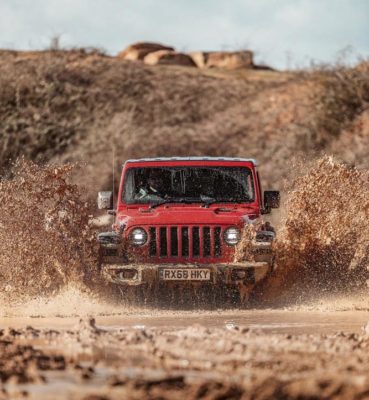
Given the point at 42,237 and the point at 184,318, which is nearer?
the point at 184,318

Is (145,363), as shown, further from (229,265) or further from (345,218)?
(345,218)

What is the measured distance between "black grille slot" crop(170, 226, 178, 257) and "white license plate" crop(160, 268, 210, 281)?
52 centimetres

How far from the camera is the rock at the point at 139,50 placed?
47141mm

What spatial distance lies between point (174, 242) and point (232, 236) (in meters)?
0.70

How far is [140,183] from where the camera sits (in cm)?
1355

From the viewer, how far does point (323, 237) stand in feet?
48.6

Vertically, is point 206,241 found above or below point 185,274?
above

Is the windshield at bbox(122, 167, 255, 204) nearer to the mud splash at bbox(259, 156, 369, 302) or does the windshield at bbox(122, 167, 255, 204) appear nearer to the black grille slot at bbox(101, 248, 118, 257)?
the black grille slot at bbox(101, 248, 118, 257)

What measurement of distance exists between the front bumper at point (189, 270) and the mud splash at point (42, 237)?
58cm

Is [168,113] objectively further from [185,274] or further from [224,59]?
[185,274]

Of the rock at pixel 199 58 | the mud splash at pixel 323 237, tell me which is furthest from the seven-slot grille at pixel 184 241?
the rock at pixel 199 58

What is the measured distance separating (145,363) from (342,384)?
1.57 meters

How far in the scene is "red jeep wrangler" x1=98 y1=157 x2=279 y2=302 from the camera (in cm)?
1228

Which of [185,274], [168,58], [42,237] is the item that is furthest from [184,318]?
[168,58]
